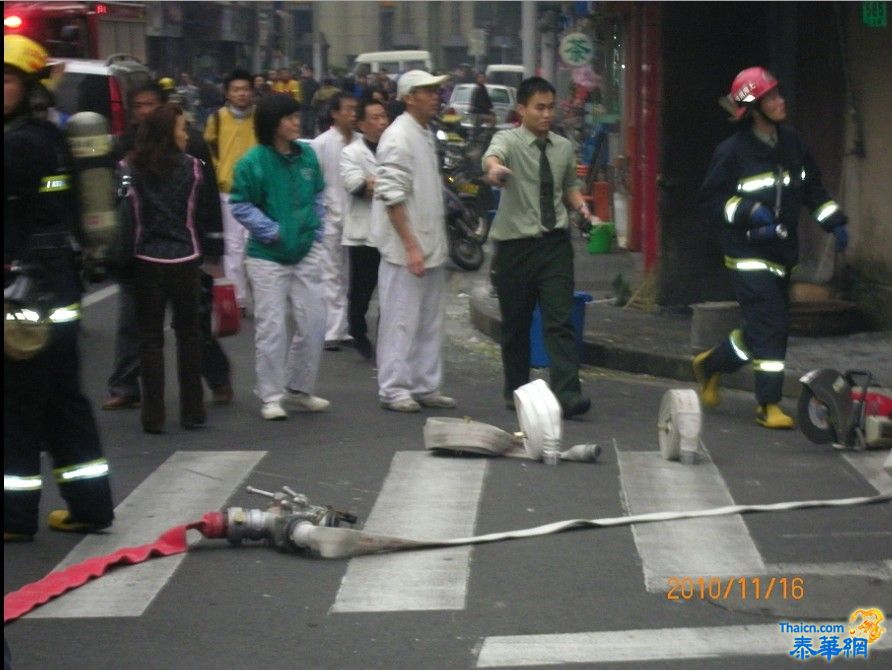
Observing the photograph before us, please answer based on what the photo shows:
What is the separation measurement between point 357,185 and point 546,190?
2431 mm

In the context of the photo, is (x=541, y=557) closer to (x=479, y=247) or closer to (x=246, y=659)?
(x=246, y=659)

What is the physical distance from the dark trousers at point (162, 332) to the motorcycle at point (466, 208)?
6625 millimetres

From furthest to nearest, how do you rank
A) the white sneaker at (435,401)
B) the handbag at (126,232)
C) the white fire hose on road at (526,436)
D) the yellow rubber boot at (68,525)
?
the white sneaker at (435,401) < the handbag at (126,232) < the white fire hose on road at (526,436) < the yellow rubber boot at (68,525)

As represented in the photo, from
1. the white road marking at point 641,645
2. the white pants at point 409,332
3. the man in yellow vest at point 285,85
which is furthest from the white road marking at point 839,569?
the man in yellow vest at point 285,85

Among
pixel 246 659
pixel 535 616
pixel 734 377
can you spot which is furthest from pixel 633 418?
pixel 246 659

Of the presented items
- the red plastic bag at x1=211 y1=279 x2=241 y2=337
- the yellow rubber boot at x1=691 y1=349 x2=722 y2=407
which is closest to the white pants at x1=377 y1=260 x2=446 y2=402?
the red plastic bag at x1=211 y1=279 x2=241 y2=337

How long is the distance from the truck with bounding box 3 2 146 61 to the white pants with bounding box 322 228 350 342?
9.42 meters

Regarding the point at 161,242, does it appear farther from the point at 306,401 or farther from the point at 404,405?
the point at 404,405

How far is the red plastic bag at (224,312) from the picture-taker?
10023mm

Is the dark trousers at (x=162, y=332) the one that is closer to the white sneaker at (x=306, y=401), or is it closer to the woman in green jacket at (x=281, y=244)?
the woman in green jacket at (x=281, y=244)

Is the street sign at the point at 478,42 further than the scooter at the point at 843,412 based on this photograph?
Yes

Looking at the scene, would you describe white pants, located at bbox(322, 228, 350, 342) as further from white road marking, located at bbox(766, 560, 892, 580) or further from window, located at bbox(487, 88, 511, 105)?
window, located at bbox(487, 88, 511, 105)

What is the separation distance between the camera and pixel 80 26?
78.6ft
